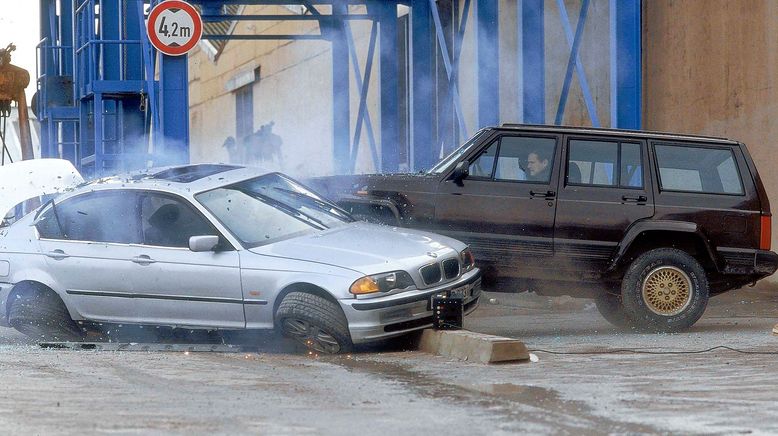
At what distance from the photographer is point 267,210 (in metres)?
10.2

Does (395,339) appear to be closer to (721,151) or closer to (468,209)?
(468,209)

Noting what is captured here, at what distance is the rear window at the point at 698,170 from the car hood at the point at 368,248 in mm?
2073

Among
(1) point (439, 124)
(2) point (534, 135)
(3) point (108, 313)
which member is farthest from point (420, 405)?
(1) point (439, 124)

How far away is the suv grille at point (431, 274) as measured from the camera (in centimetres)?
945

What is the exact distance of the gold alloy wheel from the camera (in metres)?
10.9

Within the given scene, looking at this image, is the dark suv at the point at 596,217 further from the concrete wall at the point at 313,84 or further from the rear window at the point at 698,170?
the concrete wall at the point at 313,84

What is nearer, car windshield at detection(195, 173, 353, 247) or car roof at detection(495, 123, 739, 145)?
car windshield at detection(195, 173, 353, 247)

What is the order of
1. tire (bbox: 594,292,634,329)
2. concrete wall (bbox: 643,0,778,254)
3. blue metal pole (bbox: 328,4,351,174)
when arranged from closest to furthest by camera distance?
tire (bbox: 594,292,634,329)
concrete wall (bbox: 643,0,778,254)
blue metal pole (bbox: 328,4,351,174)

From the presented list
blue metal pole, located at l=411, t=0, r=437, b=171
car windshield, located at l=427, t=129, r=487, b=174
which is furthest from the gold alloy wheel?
blue metal pole, located at l=411, t=0, r=437, b=171

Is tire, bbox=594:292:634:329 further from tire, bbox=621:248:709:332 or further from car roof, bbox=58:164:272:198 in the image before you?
car roof, bbox=58:164:272:198

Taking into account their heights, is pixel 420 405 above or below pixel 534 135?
below

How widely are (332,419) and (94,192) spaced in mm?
4788

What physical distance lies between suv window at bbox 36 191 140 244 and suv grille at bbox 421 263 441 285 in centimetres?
225

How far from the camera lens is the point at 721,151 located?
11.1 metres
